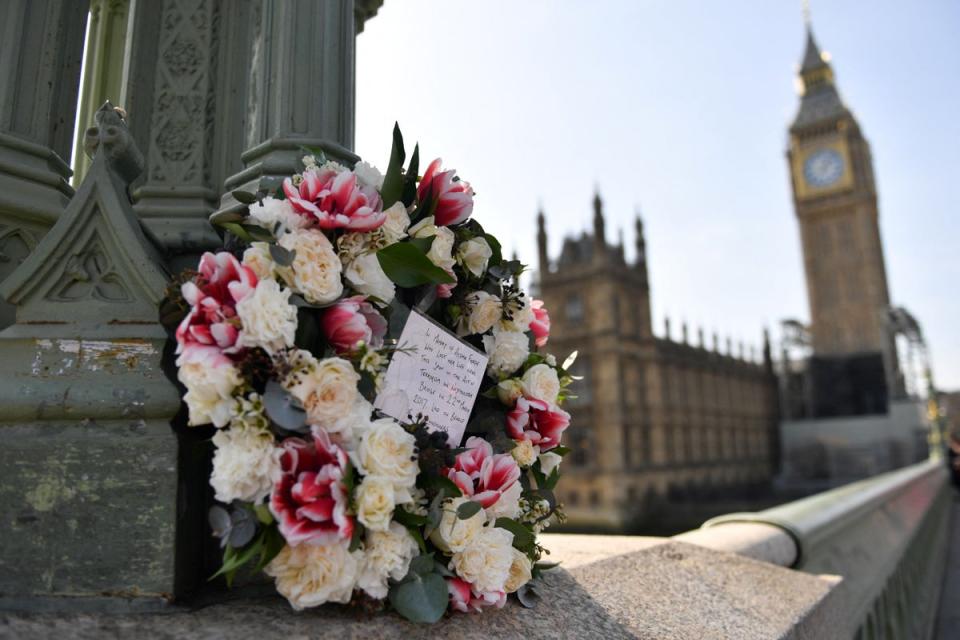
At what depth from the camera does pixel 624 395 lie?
3300cm

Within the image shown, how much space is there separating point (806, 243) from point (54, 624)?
6532cm

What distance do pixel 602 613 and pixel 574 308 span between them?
34.0m

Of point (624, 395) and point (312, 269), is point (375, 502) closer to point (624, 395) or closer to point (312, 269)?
point (312, 269)

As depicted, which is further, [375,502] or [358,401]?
[358,401]

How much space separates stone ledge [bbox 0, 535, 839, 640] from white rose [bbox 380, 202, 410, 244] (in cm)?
76

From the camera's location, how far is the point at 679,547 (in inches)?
105

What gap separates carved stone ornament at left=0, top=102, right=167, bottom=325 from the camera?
1.49 metres

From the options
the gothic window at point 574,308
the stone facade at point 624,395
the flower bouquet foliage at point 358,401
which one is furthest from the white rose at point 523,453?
the gothic window at point 574,308

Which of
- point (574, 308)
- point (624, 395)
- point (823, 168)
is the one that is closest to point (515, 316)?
point (624, 395)

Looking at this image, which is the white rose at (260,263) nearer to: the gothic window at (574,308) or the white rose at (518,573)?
the white rose at (518,573)

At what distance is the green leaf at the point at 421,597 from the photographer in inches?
49.4

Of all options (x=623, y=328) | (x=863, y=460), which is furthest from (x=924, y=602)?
(x=863, y=460)

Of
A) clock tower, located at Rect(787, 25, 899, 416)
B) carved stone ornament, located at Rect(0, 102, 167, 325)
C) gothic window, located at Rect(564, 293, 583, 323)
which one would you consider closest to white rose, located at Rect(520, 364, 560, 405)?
carved stone ornament, located at Rect(0, 102, 167, 325)

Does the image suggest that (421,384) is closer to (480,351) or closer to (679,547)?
(480,351)
